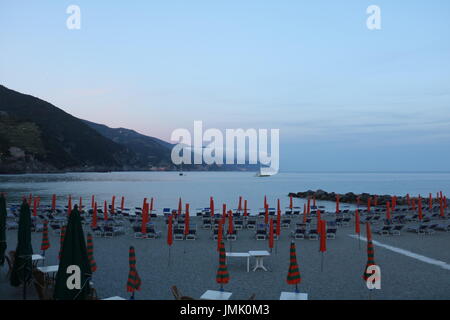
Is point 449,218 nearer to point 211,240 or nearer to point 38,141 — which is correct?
point 211,240

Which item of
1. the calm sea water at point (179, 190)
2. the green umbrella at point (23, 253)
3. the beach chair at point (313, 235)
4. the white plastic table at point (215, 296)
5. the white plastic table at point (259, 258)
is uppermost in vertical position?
the green umbrella at point (23, 253)

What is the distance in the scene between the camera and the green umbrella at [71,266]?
6.75 meters

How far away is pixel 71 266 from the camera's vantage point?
677 cm

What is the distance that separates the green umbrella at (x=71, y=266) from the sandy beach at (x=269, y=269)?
244cm

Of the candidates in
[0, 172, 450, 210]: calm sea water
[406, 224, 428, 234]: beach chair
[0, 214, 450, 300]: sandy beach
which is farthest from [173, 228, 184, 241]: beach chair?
[0, 172, 450, 210]: calm sea water

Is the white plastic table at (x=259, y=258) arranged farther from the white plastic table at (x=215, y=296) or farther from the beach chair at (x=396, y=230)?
the beach chair at (x=396, y=230)

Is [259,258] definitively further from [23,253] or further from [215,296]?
[23,253]

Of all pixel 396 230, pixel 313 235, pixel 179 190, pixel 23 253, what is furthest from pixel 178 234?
pixel 179 190

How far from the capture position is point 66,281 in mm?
6762

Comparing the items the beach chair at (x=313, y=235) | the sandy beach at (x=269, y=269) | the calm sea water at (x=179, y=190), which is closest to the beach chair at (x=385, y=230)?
the sandy beach at (x=269, y=269)

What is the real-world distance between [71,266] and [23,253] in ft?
8.56
